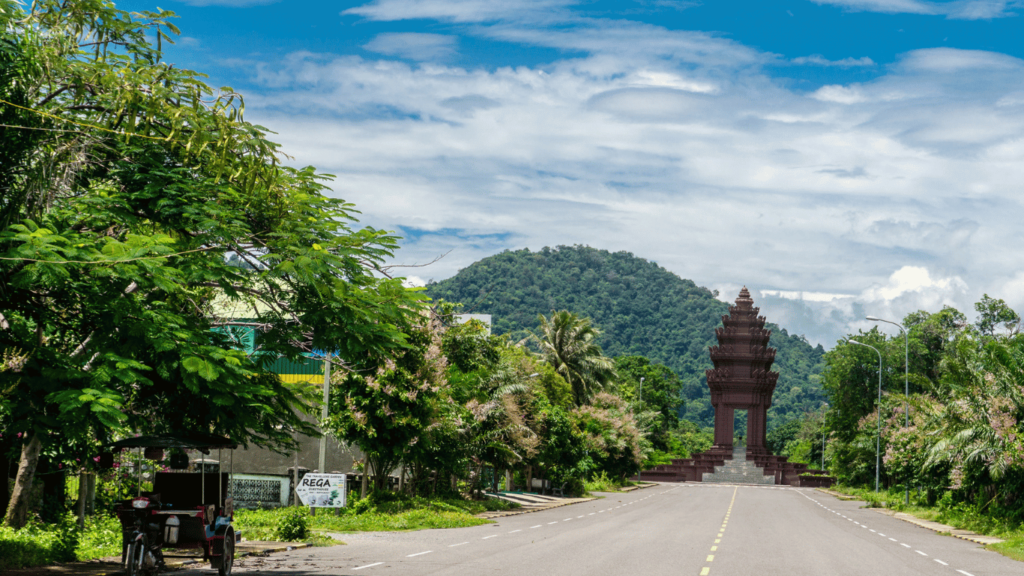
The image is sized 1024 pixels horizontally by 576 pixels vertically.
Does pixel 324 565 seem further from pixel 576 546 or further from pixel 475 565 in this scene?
pixel 576 546

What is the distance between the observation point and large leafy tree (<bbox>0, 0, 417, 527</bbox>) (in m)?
11.2

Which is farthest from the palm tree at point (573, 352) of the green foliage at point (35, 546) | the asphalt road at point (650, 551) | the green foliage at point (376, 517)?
the green foliage at point (35, 546)

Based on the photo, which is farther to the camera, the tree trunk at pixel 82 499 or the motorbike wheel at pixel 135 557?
the tree trunk at pixel 82 499

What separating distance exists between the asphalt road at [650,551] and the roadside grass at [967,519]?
0.84m

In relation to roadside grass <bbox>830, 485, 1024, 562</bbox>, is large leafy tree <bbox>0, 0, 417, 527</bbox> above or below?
above

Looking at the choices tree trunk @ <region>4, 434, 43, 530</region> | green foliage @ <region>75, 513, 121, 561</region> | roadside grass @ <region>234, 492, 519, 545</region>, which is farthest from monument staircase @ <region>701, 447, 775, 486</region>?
tree trunk @ <region>4, 434, 43, 530</region>

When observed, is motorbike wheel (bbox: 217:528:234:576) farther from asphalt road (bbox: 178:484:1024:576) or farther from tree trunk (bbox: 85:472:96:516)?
tree trunk (bbox: 85:472:96:516)

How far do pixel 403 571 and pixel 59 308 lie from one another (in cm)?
661

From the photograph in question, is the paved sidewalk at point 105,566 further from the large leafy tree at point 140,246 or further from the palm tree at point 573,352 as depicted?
the palm tree at point 573,352

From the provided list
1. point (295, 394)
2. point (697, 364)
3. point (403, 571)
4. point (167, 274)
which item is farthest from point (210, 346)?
point (697, 364)

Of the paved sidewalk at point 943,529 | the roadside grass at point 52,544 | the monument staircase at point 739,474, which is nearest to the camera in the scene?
the roadside grass at point 52,544

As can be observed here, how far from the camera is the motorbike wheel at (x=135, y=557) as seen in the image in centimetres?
1185

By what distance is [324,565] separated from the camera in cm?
1611

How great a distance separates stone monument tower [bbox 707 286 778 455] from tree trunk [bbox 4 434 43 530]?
82.7 metres
